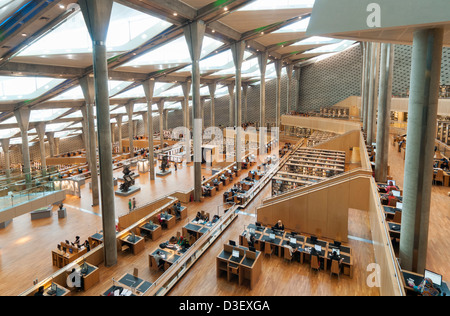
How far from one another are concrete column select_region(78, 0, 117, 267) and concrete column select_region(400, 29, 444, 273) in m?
8.13

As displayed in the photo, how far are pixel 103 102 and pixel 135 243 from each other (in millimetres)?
5098

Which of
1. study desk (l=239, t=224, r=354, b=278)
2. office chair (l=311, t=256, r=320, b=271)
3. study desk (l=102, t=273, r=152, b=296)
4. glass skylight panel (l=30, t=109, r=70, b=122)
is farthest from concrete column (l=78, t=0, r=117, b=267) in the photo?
glass skylight panel (l=30, t=109, r=70, b=122)

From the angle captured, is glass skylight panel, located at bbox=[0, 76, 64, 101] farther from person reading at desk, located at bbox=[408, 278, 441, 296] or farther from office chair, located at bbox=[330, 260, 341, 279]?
person reading at desk, located at bbox=[408, 278, 441, 296]

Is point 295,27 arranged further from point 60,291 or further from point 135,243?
point 60,291

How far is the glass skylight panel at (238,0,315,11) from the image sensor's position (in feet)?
43.0

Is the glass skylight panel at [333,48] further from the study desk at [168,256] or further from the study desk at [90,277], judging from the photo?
the study desk at [90,277]

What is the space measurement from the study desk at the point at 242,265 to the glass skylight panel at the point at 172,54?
13.8m

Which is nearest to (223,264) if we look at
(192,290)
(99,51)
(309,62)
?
(192,290)

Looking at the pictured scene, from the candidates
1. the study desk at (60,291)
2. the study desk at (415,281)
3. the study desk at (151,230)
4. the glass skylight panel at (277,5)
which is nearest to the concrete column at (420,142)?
the study desk at (415,281)

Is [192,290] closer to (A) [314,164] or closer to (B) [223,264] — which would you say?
(B) [223,264]

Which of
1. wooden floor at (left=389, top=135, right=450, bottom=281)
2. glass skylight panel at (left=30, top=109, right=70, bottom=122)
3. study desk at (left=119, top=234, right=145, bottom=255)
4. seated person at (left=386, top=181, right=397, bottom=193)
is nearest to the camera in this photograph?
wooden floor at (left=389, top=135, right=450, bottom=281)

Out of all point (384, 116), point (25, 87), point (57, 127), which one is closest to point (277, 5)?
point (384, 116)

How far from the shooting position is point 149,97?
21.4 metres

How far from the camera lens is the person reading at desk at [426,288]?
5.19 metres
